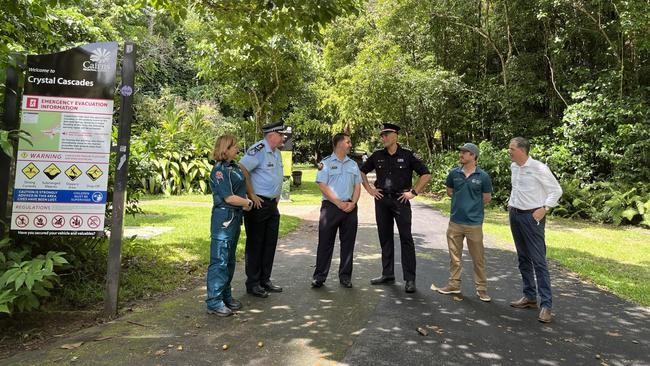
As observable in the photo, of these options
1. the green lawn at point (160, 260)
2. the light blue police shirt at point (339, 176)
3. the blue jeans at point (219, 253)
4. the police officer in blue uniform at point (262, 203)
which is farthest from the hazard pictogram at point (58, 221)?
the light blue police shirt at point (339, 176)

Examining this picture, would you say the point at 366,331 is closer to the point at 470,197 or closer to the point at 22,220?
the point at 470,197

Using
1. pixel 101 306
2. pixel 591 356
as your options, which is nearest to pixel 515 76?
pixel 591 356

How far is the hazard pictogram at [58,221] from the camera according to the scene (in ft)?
14.3

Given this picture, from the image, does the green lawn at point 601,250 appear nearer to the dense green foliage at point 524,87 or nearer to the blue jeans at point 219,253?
the dense green foliage at point 524,87

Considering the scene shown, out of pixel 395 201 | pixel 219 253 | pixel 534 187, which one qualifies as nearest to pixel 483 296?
pixel 534 187

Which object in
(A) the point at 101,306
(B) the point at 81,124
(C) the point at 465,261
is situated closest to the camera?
(B) the point at 81,124

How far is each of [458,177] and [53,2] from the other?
483 centimetres

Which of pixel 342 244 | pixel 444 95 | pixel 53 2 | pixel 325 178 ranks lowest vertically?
pixel 342 244

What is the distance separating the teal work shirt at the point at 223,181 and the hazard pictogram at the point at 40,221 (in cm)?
152

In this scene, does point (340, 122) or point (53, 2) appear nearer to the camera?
point (53, 2)

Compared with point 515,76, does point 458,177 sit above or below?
below

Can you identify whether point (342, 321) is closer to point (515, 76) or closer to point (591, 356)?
point (591, 356)

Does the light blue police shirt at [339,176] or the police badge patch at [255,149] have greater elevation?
the police badge patch at [255,149]

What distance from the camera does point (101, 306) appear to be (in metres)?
4.85
